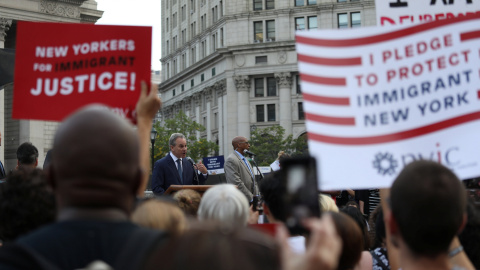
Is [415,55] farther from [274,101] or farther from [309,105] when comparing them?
[274,101]

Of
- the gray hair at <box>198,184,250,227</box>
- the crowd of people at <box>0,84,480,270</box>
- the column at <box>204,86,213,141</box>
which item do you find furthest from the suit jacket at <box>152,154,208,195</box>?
the column at <box>204,86,213,141</box>

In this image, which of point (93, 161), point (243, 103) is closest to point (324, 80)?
point (93, 161)

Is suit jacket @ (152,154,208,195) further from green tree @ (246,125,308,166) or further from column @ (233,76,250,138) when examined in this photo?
column @ (233,76,250,138)

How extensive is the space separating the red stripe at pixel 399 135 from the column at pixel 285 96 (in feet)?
217

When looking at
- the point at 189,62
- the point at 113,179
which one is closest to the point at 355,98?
the point at 113,179

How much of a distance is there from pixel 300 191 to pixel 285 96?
228 ft

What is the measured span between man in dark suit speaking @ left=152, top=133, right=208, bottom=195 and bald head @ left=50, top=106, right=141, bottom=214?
27.7 ft

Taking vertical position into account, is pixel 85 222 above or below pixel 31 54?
below

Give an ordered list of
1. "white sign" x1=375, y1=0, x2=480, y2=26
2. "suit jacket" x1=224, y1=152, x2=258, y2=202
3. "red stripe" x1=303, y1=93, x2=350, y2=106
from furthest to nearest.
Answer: "suit jacket" x1=224, y1=152, x2=258, y2=202 → "white sign" x1=375, y1=0, x2=480, y2=26 → "red stripe" x1=303, y1=93, x2=350, y2=106

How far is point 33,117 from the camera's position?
431 cm

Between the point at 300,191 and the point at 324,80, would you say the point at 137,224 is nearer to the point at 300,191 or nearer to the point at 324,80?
the point at 300,191

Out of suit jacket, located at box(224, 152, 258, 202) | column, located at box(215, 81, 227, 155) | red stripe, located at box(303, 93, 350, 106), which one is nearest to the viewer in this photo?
red stripe, located at box(303, 93, 350, 106)

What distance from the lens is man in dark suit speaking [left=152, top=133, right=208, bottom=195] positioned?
10641mm

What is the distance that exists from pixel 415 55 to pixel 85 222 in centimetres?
280
